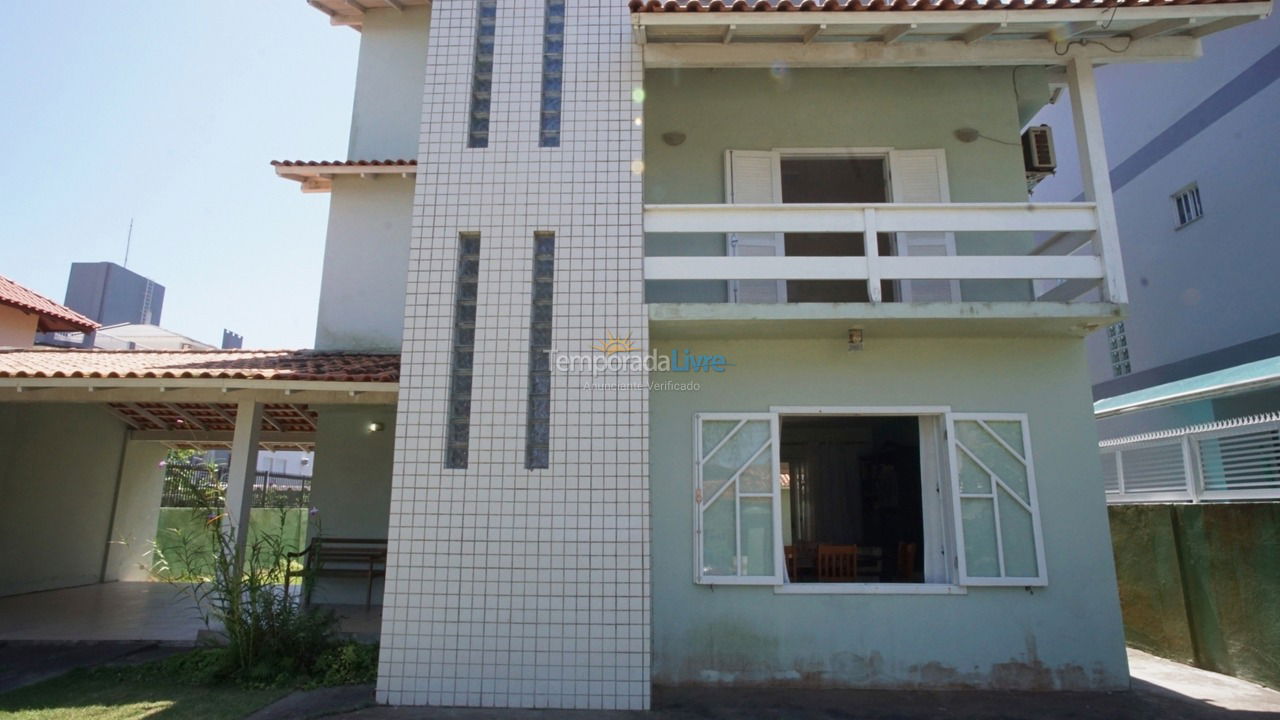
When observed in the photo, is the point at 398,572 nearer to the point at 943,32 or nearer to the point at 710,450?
the point at 710,450

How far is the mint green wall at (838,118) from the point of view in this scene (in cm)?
725

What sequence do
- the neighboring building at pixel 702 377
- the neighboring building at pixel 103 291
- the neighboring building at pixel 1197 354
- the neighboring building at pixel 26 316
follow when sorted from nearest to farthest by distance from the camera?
the neighboring building at pixel 702 377 → the neighboring building at pixel 1197 354 → the neighboring building at pixel 26 316 → the neighboring building at pixel 103 291

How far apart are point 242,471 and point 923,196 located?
24.5 feet

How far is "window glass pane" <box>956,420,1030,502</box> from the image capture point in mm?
6316

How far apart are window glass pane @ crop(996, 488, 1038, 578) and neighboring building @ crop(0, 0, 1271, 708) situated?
0.08 ft

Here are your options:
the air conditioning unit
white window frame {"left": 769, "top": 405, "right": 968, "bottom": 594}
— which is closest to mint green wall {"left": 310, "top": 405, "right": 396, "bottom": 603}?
white window frame {"left": 769, "top": 405, "right": 968, "bottom": 594}

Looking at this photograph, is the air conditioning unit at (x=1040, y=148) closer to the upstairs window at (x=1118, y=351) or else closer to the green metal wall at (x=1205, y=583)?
the green metal wall at (x=1205, y=583)

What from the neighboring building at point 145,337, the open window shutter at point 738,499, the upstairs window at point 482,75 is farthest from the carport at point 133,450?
the neighboring building at point 145,337

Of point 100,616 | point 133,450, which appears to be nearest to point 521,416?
point 100,616

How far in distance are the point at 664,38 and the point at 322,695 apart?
6124 mm

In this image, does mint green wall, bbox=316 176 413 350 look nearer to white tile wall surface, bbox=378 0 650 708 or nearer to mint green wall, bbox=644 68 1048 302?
white tile wall surface, bbox=378 0 650 708

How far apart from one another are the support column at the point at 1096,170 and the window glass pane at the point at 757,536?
10.8ft

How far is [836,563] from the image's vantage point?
7832 millimetres

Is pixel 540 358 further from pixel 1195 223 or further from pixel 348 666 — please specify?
pixel 1195 223
